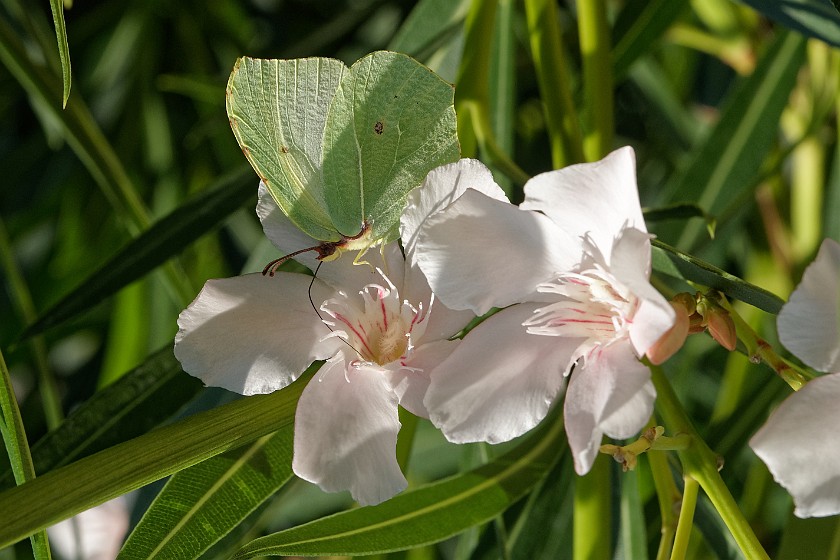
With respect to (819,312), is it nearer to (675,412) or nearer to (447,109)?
(675,412)

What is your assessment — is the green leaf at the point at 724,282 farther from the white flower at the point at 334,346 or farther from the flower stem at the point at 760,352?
the white flower at the point at 334,346

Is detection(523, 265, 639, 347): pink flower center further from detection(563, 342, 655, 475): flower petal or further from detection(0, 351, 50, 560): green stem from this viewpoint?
detection(0, 351, 50, 560): green stem

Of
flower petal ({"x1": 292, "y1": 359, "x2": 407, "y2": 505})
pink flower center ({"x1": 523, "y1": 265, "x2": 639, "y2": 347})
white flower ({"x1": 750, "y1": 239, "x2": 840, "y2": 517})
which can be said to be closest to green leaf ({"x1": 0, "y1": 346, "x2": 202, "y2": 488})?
flower petal ({"x1": 292, "y1": 359, "x2": 407, "y2": 505})

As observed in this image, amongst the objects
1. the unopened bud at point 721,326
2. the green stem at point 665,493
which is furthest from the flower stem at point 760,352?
the green stem at point 665,493

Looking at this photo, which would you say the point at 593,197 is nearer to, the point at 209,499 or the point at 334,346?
the point at 334,346

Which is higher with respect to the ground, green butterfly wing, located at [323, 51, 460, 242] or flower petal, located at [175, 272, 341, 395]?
green butterfly wing, located at [323, 51, 460, 242]

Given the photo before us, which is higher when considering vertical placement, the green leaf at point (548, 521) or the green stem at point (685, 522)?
the green stem at point (685, 522)

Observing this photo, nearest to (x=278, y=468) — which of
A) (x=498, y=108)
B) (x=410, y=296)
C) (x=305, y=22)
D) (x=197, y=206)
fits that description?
(x=410, y=296)
